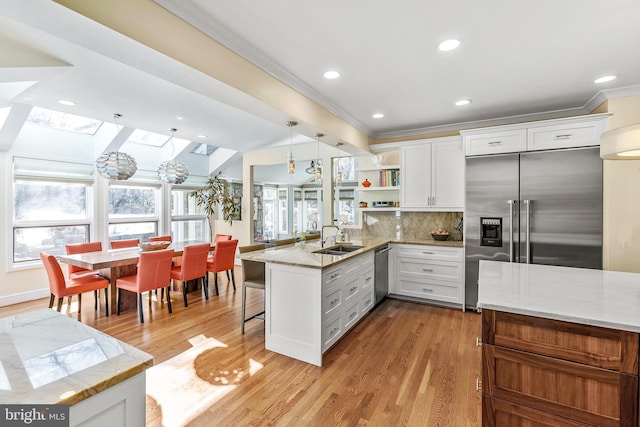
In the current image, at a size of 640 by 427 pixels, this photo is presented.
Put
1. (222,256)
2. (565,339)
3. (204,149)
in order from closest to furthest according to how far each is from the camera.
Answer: (565,339), (222,256), (204,149)

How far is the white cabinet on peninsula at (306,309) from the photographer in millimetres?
2691

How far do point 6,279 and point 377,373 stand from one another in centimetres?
547

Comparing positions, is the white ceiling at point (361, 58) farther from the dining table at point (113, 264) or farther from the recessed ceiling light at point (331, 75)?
the dining table at point (113, 264)

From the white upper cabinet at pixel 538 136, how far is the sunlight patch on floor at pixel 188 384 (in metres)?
3.68

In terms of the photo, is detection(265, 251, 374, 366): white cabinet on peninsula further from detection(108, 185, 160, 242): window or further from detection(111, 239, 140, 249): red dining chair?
detection(108, 185, 160, 242): window

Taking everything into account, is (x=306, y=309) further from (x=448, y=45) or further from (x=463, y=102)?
(x=463, y=102)

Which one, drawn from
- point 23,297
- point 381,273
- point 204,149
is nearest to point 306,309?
point 381,273

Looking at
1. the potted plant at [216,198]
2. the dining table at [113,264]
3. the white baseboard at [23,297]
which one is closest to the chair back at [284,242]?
the dining table at [113,264]

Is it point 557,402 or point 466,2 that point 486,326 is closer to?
point 557,402

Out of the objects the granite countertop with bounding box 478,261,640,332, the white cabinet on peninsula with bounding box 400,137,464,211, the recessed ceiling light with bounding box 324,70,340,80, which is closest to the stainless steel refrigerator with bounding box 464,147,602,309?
the white cabinet on peninsula with bounding box 400,137,464,211

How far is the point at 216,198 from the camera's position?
7020 millimetres

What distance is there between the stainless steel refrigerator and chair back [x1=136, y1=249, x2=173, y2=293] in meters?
3.99

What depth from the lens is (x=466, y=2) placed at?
181 cm

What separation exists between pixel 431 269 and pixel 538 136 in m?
2.12
